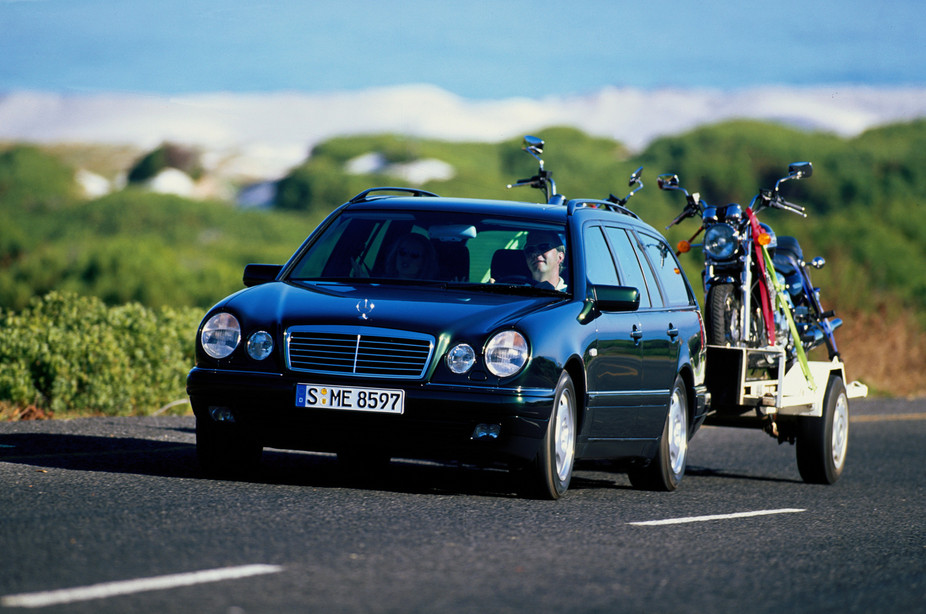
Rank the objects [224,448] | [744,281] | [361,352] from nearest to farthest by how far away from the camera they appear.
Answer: [361,352] < [224,448] < [744,281]

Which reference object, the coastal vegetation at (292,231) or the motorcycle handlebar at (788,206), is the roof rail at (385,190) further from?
the coastal vegetation at (292,231)

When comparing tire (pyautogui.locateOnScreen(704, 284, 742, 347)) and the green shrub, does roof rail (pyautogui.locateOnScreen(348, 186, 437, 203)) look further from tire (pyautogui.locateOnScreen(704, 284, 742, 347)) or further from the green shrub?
the green shrub

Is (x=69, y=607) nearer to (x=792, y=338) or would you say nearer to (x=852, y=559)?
(x=852, y=559)

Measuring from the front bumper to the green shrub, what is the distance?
5790 millimetres

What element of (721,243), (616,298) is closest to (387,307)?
(616,298)

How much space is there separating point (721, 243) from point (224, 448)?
15.1 ft

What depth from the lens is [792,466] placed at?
14.0 m

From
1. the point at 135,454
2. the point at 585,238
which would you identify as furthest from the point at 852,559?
the point at 135,454

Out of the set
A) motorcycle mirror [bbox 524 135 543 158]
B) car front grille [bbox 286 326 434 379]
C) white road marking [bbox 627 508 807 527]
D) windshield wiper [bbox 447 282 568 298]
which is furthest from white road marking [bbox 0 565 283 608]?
motorcycle mirror [bbox 524 135 543 158]

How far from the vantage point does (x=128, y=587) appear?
534 cm

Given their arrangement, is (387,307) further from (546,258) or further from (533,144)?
(533,144)

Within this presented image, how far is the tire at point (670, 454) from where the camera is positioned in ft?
33.8

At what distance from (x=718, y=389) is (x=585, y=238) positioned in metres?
2.19

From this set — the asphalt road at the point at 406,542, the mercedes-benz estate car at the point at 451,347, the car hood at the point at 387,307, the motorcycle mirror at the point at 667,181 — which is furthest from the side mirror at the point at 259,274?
the motorcycle mirror at the point at 667,181
